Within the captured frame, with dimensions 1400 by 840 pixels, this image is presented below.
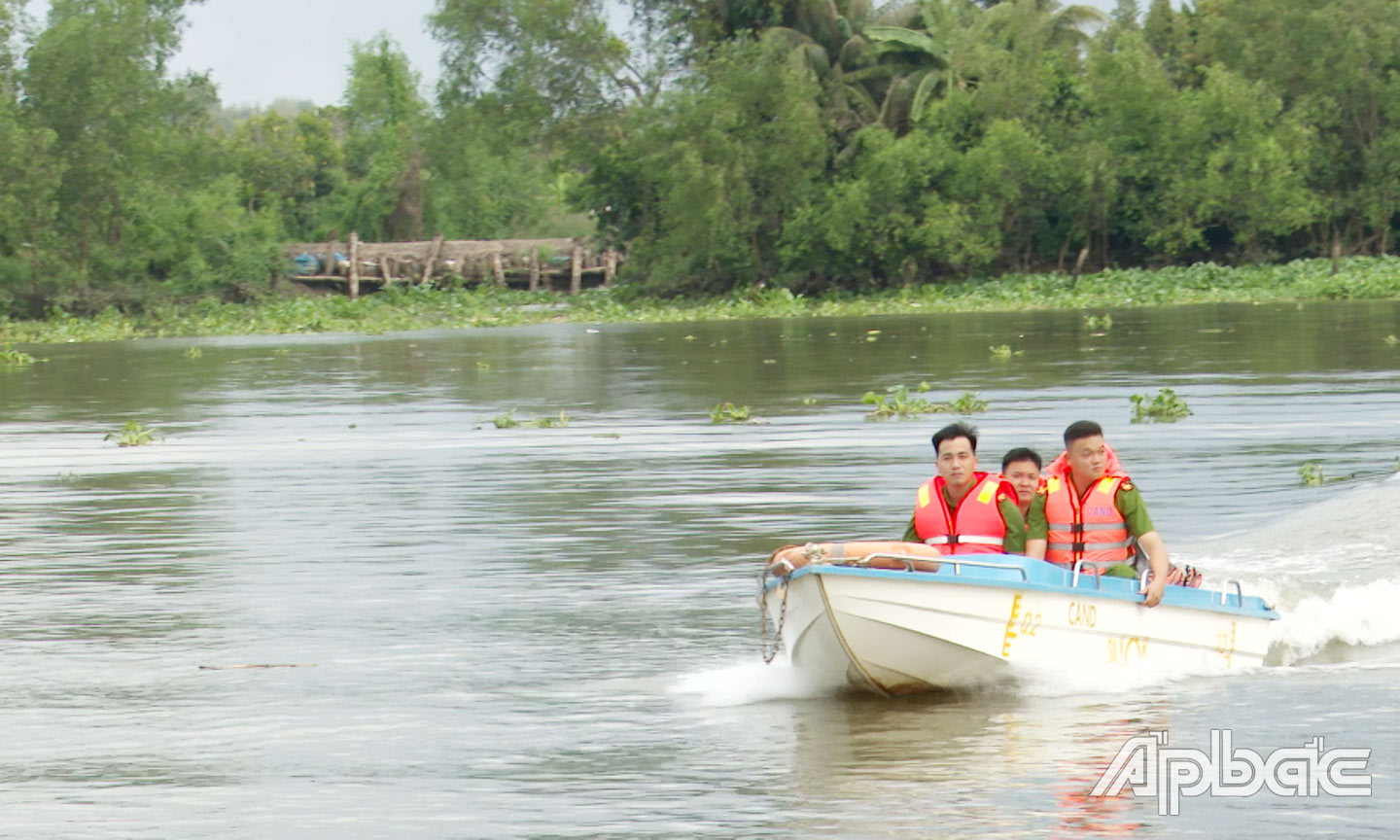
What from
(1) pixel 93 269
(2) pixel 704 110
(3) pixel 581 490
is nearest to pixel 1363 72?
(2) pixel 704 110

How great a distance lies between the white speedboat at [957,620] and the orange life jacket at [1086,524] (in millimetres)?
417

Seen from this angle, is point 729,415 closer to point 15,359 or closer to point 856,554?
point 856,554

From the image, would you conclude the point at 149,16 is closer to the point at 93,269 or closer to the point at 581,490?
the point at 93,269

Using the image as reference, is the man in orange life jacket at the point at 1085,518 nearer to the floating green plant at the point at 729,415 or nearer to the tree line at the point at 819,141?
the floating green plant at the point at 729,415

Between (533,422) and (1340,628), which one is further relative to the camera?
(533,422)

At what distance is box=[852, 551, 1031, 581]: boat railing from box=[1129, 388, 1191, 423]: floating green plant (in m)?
13.1

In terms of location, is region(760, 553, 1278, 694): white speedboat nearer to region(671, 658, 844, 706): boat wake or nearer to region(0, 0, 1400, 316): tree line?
region(671, 658, 844, 706): boat wake

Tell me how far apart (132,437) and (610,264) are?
2051 inches

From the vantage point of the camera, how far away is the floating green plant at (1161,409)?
72.7ft

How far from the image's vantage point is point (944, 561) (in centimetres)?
921

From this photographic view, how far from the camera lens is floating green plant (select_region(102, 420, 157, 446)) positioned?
77.8ft

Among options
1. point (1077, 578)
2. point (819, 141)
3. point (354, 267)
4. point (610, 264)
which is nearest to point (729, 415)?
point (1077, 578)

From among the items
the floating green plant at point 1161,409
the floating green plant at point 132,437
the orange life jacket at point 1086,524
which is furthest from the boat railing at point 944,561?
the floating green plant at point 132,437

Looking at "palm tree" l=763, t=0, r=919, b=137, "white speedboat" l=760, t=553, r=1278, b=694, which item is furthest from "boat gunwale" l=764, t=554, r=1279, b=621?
"palm tree" l=763, t=0, r=919, b=137
